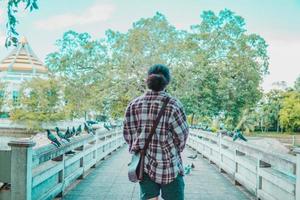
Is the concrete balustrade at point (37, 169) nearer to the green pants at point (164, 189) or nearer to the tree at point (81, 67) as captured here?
the green pants at point (164, 189)

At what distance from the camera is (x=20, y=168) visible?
3.65m

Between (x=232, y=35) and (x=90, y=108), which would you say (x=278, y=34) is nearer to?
(x=232, y=35)

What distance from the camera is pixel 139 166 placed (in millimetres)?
2914

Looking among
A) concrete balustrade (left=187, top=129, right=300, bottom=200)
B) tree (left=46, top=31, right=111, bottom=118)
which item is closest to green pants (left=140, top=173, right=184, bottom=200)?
concrete balustrade (left=187, top=129, right=300, bottom=200)

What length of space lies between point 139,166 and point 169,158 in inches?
9.0

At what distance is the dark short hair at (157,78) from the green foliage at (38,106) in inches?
1280

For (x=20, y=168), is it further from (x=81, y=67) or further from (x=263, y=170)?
(x=81, y=67)

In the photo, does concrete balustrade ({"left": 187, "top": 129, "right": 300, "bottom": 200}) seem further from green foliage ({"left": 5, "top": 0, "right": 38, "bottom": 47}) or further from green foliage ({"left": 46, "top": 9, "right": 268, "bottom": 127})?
green foliage ({"left": 46, "top": 9, "right": 268, "bottom": 127})

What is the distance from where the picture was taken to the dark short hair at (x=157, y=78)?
3037mm

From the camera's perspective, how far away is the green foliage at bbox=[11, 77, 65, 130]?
116ft

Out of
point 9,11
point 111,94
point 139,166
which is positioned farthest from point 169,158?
point 111,94

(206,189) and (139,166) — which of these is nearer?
(139,166)

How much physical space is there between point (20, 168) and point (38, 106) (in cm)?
3366

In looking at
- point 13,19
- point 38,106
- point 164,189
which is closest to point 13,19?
point 13,19
